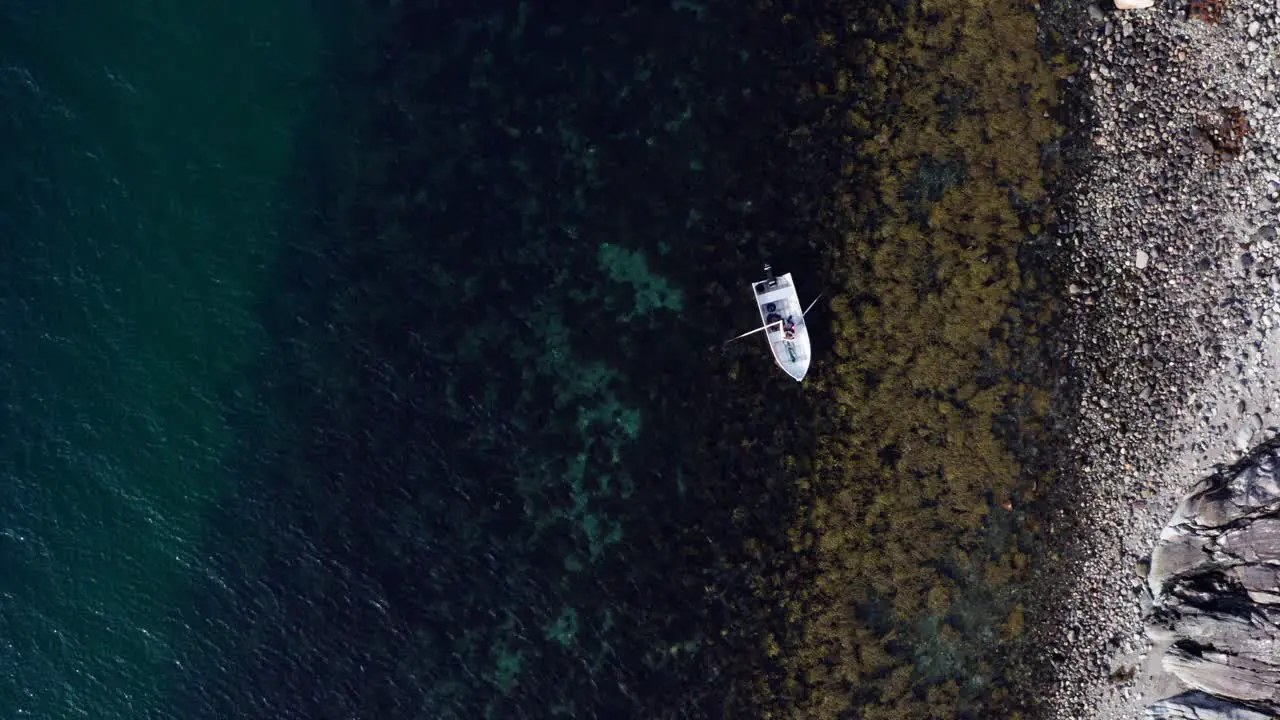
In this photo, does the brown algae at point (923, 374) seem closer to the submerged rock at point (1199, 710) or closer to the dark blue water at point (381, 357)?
the dark blue water at point (381, 357)

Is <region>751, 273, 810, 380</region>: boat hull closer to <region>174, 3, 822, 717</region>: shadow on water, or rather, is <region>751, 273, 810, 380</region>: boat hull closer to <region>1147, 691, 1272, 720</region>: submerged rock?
<region>174, 3, 822, 717</region>: shadow on water

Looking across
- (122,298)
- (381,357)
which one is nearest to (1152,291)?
(381,357)

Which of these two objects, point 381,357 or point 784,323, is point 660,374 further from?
point 381,357

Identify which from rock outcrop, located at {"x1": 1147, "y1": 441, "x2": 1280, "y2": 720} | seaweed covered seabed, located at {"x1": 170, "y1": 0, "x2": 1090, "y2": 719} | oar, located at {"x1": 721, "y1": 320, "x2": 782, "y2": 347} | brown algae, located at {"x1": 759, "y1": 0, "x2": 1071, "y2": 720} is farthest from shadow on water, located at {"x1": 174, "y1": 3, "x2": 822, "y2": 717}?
rock outcrop, located at {"x1": 1147, "y1": 441, "x2": 1280, "y2": 720}

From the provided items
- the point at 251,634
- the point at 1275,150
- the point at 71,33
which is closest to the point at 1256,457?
the point at 1275,150

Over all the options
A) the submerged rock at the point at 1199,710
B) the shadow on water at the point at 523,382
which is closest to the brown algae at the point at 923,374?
the shadow on water at the point at 523,382
